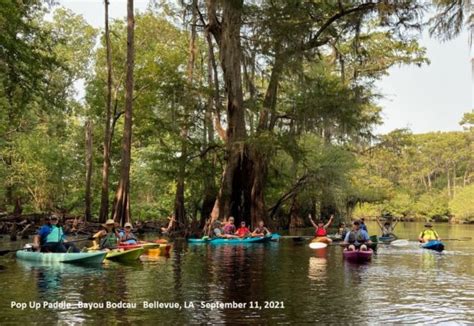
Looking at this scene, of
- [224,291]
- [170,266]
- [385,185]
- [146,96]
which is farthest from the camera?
[385,185]

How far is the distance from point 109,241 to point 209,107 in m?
12.1

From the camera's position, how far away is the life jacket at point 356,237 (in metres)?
18.2

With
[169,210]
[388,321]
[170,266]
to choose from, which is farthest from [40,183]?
[388,321]

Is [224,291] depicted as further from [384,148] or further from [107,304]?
[384,148]

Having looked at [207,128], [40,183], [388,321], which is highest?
[207,128]

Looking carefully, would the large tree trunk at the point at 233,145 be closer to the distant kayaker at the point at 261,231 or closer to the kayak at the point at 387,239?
the distant kayaker at the point at 261,231

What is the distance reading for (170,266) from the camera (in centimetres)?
1502

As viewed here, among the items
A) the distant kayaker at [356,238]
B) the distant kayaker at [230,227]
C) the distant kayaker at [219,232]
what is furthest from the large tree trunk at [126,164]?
the distant kayaker at [356,238]

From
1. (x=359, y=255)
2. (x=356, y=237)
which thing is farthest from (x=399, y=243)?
(x=359, y=255)

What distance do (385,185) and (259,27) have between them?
1857 inches

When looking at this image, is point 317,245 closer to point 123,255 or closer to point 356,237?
point 356,237

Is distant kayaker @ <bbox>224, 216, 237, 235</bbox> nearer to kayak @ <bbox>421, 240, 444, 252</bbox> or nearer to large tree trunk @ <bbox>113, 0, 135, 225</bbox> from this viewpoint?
large tree trunk @ <bbox>113, 0, 135, 225</bbox>

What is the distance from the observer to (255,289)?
36.3 ft

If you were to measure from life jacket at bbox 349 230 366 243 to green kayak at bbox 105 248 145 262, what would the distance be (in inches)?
267
